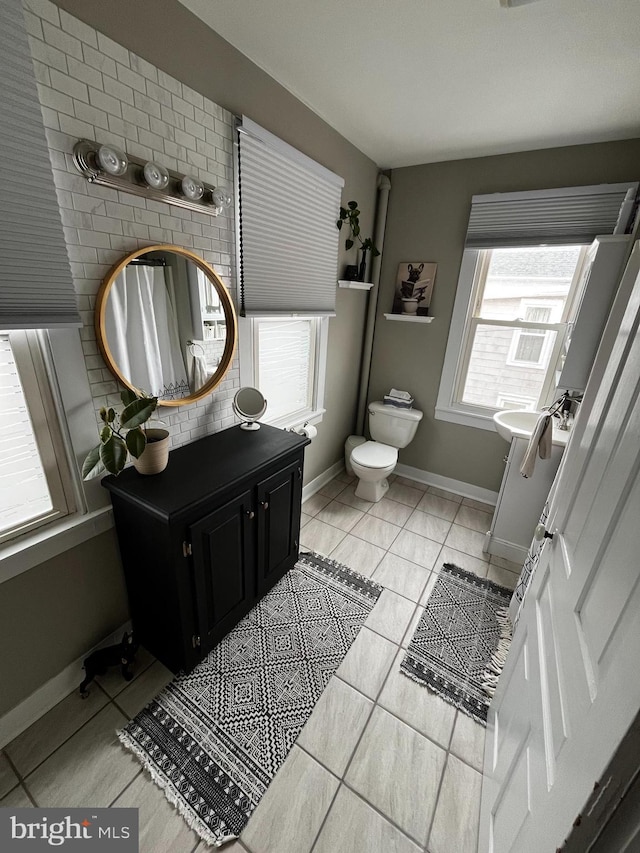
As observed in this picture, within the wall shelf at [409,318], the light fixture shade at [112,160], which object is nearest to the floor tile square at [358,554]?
the wall shelf at [409,318]

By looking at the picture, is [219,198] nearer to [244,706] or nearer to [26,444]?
[26,444]

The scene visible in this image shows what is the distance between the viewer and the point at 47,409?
120 centimetres

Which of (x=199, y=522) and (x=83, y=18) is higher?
(x=83, y=18)

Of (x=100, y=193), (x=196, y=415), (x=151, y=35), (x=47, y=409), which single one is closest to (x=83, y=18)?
(x=151, y=35)

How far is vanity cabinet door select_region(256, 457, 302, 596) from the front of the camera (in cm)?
166

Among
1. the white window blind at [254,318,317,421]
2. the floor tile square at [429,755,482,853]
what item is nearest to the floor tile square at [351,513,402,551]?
the white window blind at [254,318,317,421]

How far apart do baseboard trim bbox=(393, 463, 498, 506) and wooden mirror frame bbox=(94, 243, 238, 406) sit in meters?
2.07

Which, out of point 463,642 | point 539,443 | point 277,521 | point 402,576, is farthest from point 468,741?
point 539,443

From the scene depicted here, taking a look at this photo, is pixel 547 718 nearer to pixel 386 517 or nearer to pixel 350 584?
pixel 350 584

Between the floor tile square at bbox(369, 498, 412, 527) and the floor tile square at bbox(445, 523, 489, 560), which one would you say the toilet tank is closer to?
the floor tile square at bbox(369, 498, 412, 527)

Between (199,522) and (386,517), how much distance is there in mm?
1720

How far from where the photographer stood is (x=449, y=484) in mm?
3066

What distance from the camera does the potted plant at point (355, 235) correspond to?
236 cm

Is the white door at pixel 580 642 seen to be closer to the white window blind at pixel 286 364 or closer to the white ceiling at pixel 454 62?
the white ceiling at pixel 454 62
